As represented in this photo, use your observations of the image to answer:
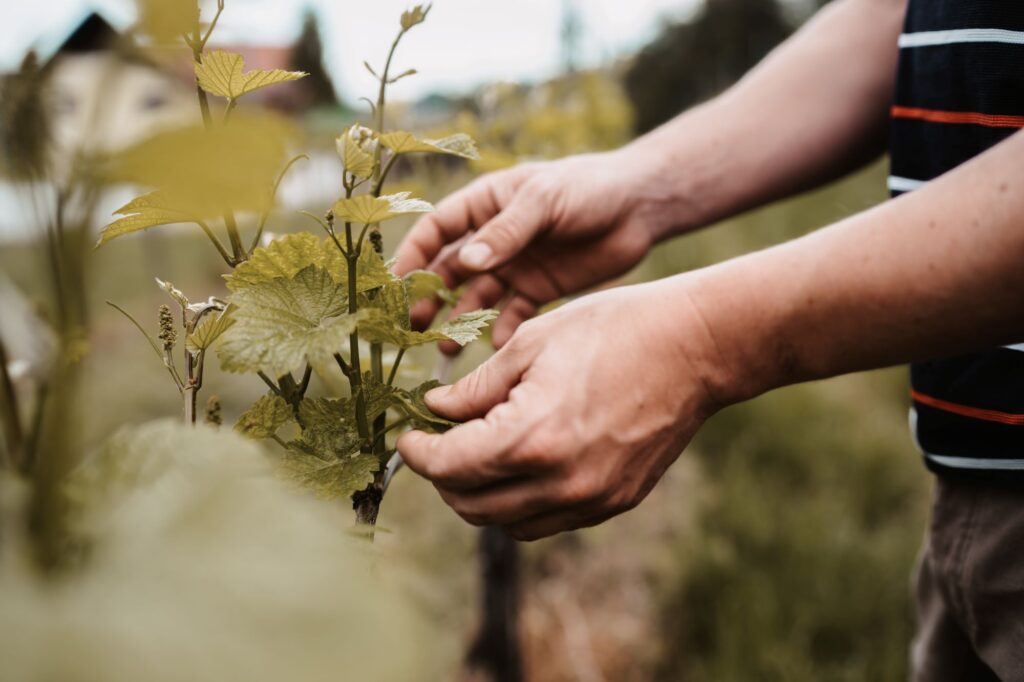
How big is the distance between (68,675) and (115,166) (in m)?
0.19

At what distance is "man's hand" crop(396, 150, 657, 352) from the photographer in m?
1.06

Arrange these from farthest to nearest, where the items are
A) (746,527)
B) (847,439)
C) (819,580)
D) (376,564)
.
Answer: (847,439) < (746,527) < (819,580) < (376,564)

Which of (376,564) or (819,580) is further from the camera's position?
(819,580)

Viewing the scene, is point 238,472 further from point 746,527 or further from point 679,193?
point 746,527

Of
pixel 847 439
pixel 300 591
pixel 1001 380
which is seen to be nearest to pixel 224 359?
pixel 300 591

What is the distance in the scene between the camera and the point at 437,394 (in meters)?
0.68

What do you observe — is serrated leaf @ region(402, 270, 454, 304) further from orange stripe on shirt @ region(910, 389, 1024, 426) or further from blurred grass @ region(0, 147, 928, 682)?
blurred grass @ region(0, 147, 928, 682)

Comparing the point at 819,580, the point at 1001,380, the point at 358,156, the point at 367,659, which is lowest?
the point at 819,580

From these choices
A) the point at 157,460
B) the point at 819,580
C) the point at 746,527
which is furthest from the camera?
the point at 746,527

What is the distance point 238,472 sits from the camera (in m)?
0.32

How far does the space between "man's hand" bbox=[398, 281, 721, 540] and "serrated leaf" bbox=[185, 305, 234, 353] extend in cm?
19

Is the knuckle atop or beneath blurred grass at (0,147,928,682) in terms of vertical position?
atop

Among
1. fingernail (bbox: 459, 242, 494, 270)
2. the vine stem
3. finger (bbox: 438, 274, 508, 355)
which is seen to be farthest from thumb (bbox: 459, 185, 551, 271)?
the vine stem

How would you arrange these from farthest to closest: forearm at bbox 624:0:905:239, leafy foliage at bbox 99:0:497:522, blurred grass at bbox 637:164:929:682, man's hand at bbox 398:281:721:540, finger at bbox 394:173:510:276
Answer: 1. blurred grass at bbox 637:164:929:682
2. forearm at bbox 624:0:905:239
3. finger at bbox 394:173:510:276
4. man's hand at bbox 398:281:721:540
5. leafy foliage at bbox 99:0:497:522
